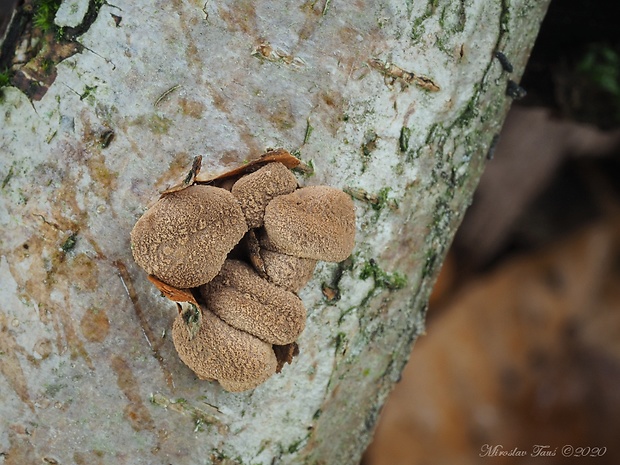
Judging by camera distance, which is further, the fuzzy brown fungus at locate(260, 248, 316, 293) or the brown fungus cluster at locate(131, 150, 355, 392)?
the fuzzy brown fungus at locate(260, 248, 316, 293)

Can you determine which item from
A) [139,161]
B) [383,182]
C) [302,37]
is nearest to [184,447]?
[139,161]

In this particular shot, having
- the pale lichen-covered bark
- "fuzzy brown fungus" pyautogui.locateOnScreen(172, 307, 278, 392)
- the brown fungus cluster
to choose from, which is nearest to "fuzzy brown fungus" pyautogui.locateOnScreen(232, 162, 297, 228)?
the brown fungus cluster

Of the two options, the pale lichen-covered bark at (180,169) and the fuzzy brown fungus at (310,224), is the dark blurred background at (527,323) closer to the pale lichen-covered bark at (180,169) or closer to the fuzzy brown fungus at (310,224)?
the pale lichen-covered bark at (180,169)

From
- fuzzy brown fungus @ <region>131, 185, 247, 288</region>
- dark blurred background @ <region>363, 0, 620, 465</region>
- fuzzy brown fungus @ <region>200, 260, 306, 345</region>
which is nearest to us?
fuzzy brown fungus @ <region>131, 185, 247, 288</region>

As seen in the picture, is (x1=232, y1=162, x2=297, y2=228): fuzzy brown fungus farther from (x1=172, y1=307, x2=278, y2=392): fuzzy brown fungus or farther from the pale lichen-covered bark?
(x1=172, y1=307, x2=278, y2=392): fuzzy brown fungus

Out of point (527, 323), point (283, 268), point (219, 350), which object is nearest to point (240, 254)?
point (283, 268)

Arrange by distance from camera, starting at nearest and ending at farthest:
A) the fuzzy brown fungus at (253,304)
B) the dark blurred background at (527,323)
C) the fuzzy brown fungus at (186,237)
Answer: the fuzzy brown fungus at (186,237)
the fuzzy brown fungus at (253,304)
the dark blurred background at (527,323)

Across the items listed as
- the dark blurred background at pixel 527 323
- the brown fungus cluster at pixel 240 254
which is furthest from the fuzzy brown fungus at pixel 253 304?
the dark blurred background at pixel 527 323
